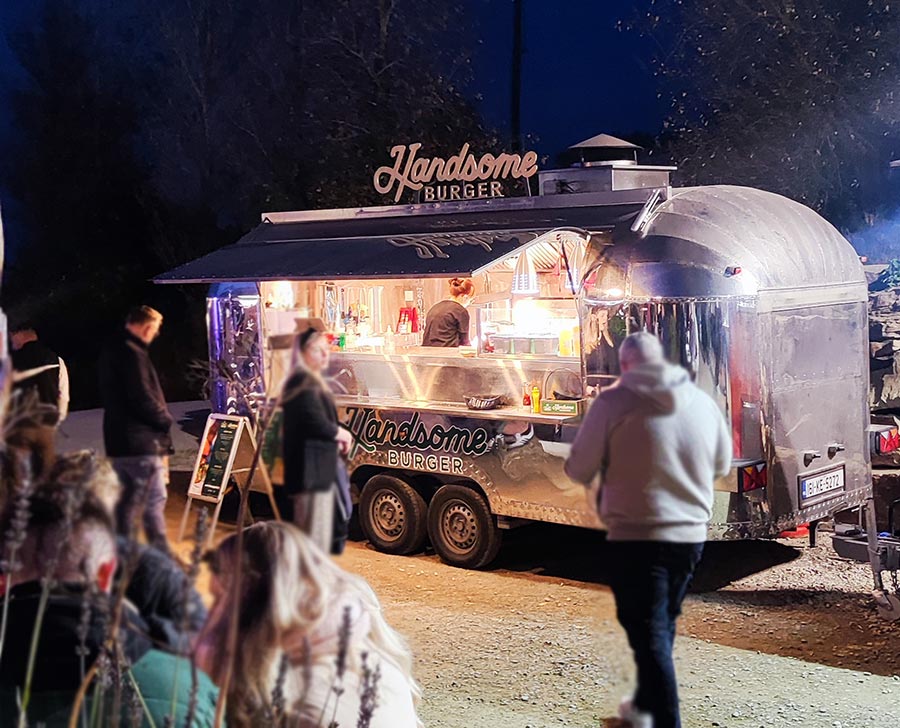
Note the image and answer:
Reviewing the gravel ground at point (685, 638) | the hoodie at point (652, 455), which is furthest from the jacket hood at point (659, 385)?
the gravel ground at point (685, 638)

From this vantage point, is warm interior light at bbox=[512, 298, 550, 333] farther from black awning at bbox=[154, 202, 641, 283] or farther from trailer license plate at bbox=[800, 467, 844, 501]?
trailer license plate at bbox=[800, 467, 844, 501]

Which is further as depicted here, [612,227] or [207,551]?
[612,227]

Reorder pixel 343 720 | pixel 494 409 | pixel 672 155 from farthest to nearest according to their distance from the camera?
pixel 672 155
pixel 494 409
pixel 343 720

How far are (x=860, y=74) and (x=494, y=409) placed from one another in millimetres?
11451

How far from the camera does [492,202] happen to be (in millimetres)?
8180

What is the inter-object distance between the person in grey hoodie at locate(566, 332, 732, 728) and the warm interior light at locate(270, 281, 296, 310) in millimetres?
1614

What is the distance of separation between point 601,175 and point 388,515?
125 inches

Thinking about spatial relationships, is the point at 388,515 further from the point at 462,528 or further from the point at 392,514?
the point at 462,528

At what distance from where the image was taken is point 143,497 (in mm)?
2398

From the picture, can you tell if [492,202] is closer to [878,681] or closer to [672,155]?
[878,681]

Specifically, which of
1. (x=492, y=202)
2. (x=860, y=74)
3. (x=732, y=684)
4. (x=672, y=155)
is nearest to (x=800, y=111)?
(x=860, y=74)

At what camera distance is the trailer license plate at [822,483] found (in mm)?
5661

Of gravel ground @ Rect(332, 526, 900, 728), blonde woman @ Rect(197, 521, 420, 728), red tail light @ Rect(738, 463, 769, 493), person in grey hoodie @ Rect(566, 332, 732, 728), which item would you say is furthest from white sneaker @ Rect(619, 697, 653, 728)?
gravel ground @ Rect(332, 526, 900, 728)

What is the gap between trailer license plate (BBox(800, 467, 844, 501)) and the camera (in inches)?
223
